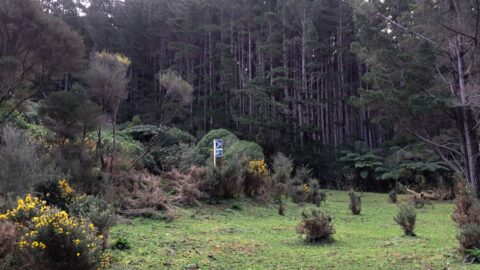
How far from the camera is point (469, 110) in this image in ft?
55.5

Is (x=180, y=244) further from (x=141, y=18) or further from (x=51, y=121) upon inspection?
(x=141, y=18)

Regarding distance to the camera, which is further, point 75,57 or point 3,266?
point 75,57

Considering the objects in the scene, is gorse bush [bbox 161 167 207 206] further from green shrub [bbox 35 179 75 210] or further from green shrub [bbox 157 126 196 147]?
green shrub [bbox 157 126 196 147]

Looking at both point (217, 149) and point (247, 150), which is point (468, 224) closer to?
point (217, 149)

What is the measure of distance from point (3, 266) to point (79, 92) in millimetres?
9295

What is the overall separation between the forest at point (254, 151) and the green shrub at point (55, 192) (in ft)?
0.11

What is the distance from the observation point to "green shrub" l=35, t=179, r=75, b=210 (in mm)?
8345

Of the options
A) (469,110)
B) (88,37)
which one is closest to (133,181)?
(469,110)

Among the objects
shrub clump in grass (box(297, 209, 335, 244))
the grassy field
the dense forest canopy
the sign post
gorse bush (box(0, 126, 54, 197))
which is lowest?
the grassy field

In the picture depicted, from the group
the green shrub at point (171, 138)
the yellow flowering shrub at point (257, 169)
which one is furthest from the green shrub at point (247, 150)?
the yellow flowering shrub at point (257, 169)

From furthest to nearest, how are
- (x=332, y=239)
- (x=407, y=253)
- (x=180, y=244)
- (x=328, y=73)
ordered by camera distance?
(x=328, y=73) → (x=332, y=239) → (x=180, y=244) → (x=407, y=253)

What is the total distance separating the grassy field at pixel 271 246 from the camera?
19.4ft

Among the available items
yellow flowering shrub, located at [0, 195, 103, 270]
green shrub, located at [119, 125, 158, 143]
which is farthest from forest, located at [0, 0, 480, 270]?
green shrub, located at [119, 125, 158, 143]

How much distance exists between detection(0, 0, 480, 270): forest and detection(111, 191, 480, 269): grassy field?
0.04m
